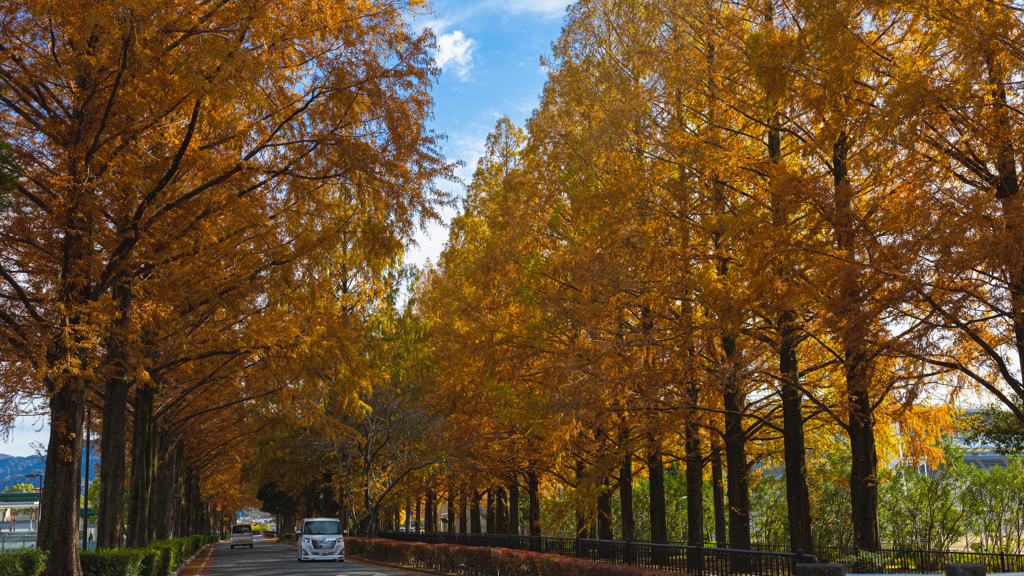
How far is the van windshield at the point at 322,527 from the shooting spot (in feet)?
104

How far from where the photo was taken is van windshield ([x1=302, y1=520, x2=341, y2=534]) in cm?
3156

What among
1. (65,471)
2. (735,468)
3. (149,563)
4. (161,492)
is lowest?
(149,563)

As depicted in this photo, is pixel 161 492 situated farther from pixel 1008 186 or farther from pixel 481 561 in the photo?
pixel 1008 186

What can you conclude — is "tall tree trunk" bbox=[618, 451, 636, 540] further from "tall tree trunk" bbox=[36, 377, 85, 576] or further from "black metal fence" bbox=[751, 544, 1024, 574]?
"tall tree trunk" bbox=[36, 377, 85, 576]

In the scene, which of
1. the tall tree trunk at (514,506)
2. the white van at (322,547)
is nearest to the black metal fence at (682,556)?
the tall tree trunk at (514,506)

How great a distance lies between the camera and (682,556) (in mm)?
12172

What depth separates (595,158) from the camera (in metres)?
15.4

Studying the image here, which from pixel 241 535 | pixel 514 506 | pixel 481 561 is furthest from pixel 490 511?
pixel 241 535

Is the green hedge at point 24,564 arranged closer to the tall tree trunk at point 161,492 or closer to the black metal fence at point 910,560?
the black metal fence at point 910,560

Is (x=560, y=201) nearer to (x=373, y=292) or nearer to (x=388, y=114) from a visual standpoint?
(x=388, y=114)

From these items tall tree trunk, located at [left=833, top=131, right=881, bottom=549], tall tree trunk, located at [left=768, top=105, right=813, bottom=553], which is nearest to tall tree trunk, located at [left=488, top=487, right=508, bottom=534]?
tall tree trunk, located at [left=768, top=105, right=813, bottom=553]

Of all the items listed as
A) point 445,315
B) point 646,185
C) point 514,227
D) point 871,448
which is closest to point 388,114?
point 646,185

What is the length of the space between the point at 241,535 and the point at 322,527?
3039cm

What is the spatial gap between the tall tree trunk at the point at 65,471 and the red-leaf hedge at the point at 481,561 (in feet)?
27.7
